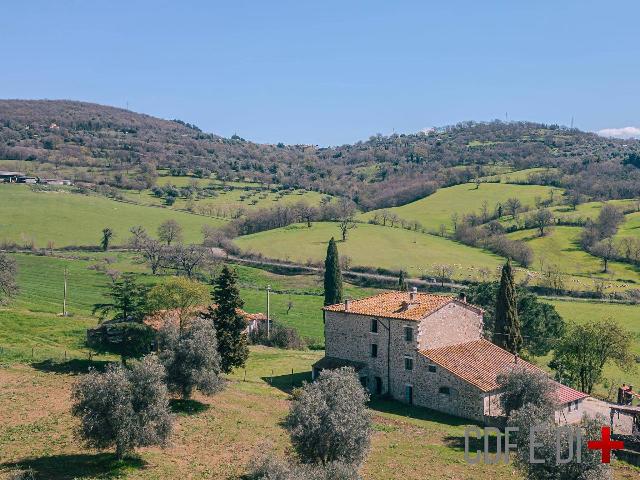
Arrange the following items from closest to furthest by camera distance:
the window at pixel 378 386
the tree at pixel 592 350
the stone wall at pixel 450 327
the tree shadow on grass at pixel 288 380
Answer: the stone wall at pixel 450 327, the tree shadow on grass at pixel 288 380, the window at pixel 378 386, the tree at pixel 592 350

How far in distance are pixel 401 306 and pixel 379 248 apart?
80.6 meters

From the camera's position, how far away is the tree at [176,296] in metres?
63.3

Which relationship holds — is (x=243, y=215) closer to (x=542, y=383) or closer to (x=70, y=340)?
(x=70, y=340)

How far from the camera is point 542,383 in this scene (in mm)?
44781

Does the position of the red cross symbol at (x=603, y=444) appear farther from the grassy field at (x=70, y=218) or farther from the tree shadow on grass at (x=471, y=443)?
the grassy field at (x=70, y=218)

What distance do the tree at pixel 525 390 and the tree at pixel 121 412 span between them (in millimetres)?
24464

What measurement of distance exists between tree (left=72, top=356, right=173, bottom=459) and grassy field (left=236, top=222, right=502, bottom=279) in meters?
90.5

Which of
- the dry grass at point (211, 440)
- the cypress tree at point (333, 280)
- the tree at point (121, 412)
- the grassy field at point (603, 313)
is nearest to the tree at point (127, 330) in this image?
the dry grass at point (211, 440)

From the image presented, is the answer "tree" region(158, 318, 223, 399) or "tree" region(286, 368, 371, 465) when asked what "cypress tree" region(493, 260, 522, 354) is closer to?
"tree" region(158, 318, 223, 399)

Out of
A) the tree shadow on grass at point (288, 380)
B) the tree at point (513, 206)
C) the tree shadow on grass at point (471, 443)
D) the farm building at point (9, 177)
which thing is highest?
the farm building at point (9, 177)

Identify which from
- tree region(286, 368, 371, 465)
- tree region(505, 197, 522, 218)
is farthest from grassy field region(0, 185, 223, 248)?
tree region(286, 368, 371, 465)

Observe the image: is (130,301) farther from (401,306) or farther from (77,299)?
(77,299)

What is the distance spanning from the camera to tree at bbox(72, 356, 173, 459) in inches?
1331

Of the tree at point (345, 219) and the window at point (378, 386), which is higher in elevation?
the tree at point (345, 219)
